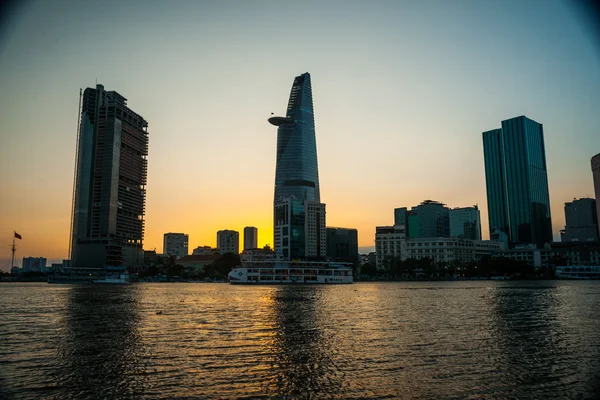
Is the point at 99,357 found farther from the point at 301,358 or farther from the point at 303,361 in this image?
the point at 303,361

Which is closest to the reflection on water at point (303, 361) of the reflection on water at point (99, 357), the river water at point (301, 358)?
the river water at point (301, 358)

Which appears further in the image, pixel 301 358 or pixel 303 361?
pixel 301 358

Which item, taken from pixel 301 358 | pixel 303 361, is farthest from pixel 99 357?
pixel 303 361

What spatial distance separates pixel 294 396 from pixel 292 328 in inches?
1245

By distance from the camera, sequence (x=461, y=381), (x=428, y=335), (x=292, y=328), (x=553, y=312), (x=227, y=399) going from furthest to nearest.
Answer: (x=553, y=312) → (x=292, y=328) → (x=428, y=335) → (x=461, y=381) → (x=227, y=399)

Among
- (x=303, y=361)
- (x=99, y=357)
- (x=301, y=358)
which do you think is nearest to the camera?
(x=303, y=361)

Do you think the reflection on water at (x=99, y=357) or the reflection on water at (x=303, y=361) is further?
A: the reflection on water at (x=99, y=357)

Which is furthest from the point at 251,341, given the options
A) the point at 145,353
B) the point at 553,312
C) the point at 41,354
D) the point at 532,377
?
the point at 553,312

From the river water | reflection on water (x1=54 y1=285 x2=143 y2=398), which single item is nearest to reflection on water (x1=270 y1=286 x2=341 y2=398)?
the river water

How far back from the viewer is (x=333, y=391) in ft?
97.3

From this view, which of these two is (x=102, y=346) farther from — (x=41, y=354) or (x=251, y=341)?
(x=251, y=341)

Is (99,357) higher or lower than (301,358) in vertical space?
higher

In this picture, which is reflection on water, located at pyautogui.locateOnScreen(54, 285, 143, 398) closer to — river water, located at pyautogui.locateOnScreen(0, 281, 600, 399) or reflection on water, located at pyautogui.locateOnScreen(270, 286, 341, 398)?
river water, located at pyautogui.locateOnScreen(0, 281, 600, 399)

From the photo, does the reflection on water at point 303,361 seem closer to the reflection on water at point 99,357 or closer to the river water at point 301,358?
the river water at point 301,358
